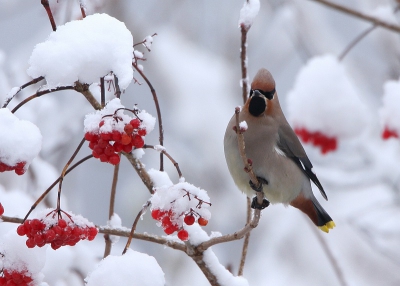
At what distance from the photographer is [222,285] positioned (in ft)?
6.68

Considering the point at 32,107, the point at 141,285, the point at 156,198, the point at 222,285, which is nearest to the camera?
the point at 141,285

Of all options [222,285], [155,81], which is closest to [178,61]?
[155,81]

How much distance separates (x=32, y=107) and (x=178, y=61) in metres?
4.29

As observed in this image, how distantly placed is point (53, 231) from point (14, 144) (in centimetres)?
25

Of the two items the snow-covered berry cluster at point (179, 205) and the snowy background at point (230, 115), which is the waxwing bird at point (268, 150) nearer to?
the snow-covered berry cluster at point (179, 205)

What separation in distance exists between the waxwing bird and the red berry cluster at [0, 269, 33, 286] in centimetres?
119

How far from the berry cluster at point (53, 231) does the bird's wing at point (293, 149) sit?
1.51 m

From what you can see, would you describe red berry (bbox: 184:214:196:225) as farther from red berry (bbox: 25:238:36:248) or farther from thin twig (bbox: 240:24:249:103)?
thin twig (bbox: 240:24:249:103)

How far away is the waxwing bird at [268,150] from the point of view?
283cm

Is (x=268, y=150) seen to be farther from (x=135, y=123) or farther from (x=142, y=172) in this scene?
(x=135, y=123)

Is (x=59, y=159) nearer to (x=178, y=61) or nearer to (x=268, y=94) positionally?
(x=268, y=94)

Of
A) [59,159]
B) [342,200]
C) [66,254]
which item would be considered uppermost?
[342,200]

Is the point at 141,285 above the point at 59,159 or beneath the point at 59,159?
beneath

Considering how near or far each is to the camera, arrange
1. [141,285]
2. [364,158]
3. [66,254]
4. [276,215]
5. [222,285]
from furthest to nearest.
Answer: [276,215]
[364,158]
[66,254]
[222,285]
[141,285]
